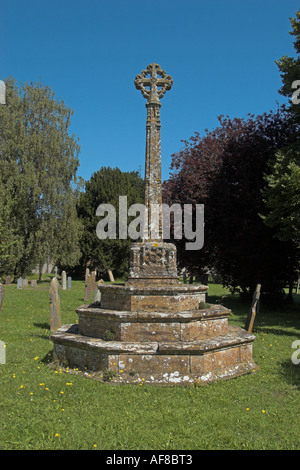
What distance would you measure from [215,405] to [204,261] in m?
16.0

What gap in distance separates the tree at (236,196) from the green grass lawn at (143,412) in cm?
1060

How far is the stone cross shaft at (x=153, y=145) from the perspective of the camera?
8.00 metres

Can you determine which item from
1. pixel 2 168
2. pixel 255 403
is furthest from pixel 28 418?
pixel 2 168

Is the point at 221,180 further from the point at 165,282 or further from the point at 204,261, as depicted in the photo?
the point at 165,282

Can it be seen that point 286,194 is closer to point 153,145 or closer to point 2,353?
point 153,145

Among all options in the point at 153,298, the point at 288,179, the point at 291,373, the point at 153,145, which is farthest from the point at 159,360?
the point at 288,179

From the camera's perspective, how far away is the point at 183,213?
20.1 metres

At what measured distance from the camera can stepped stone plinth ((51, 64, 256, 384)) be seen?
642 centimetres

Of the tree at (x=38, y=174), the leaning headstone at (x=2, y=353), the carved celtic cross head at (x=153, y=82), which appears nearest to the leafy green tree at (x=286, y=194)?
the carved celtic cross head at (x=153, y=82)

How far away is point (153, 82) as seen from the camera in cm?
856

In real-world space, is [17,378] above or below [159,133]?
below

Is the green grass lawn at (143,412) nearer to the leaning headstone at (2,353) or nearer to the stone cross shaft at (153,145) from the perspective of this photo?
the leaning headstone at (2,353)

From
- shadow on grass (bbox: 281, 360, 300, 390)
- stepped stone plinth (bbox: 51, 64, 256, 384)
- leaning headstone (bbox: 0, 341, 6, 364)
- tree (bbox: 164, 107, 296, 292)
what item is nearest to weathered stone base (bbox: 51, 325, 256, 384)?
stepped stone plinth (bbox: 51, 64, 256, 384)

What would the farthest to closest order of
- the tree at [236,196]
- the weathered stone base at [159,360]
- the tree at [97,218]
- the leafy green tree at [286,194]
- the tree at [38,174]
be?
the tree at [97,218] < the tree at [38,174] < the tree at [236,196] < the leafy green tree at [286,194] < the weathered stone base at [159,360]
